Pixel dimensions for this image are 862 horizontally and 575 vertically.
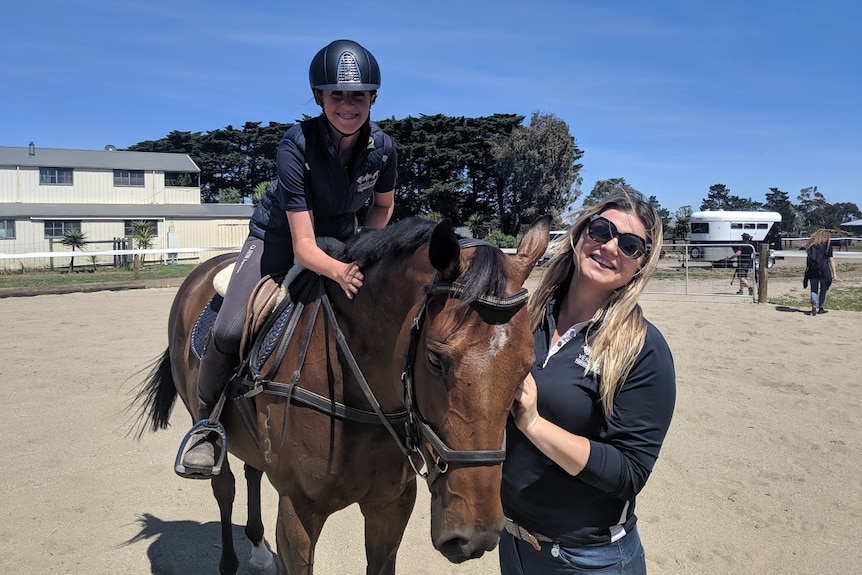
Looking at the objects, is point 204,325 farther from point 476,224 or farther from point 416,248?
point 476,224

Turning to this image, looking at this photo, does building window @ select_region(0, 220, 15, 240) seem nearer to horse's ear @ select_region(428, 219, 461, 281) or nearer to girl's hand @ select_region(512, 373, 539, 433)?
horse's ear @ select_region(428, 219, 461, 281)

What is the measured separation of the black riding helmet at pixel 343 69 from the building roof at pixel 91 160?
3951 cm

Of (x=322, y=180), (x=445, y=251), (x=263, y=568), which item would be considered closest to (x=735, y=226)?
(x=263, y=568)

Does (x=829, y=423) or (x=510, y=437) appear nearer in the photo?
(x=510, y=437)

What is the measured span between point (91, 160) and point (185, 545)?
3953 cm

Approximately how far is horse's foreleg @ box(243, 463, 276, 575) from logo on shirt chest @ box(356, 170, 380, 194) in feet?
7.67

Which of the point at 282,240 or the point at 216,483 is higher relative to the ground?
the point at 282,240

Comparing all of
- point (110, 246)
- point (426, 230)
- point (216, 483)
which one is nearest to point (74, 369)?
point (216, 483)

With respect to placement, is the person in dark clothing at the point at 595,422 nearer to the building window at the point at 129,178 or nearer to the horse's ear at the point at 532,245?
the horse's ear at the point at 532,245

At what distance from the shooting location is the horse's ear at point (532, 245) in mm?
2098

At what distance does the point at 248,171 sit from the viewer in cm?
6125

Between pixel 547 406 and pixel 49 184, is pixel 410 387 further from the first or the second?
pixel 49 184

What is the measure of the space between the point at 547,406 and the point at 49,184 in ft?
135

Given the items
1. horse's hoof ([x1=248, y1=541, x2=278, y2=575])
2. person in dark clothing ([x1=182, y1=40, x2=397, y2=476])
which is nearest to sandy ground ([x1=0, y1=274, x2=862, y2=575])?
horse's hoof ([x1=248, y1=541, x2=278, y2=575])
